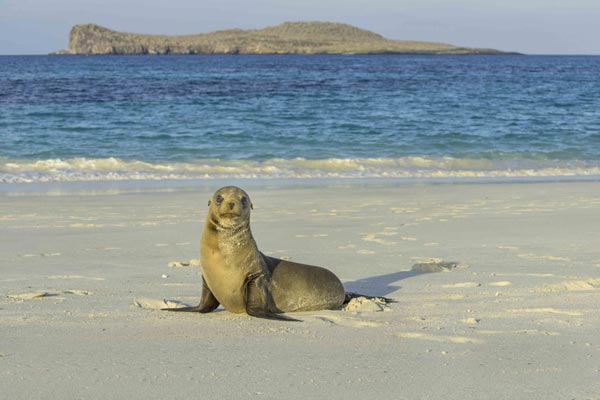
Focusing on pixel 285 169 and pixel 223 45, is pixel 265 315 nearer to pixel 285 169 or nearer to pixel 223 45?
pixel 285 169

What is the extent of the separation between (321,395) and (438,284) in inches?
120

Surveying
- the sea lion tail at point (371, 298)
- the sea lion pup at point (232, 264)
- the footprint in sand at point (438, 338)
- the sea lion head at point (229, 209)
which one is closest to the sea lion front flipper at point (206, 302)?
the sea lion pup at point (232, 264)

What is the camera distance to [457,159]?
19750mm

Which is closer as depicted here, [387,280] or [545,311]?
[545,311]

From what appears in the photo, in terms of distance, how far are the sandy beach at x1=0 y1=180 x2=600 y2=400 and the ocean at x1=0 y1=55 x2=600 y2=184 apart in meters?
5.74

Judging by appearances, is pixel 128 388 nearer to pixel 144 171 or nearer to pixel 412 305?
pixel 412 305

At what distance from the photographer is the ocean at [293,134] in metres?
18.0

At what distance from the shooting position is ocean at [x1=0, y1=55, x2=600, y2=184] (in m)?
18.0

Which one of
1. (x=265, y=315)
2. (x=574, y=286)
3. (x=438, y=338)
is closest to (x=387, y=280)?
(x=574, y=286)

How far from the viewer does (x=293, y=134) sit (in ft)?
79.8

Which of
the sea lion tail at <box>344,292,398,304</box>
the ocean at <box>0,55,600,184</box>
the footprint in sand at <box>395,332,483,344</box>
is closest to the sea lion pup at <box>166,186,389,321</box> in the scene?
the sea lion tail at <box>344,292,398,304</box>

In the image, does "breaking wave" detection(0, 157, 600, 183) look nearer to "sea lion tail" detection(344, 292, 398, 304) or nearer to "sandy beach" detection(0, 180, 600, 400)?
"sandy beach" detection(0, 180, 600, 400)

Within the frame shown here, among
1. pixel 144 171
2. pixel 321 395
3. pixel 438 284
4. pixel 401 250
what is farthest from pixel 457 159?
pixel 321 395

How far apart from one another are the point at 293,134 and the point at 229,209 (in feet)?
60.3
